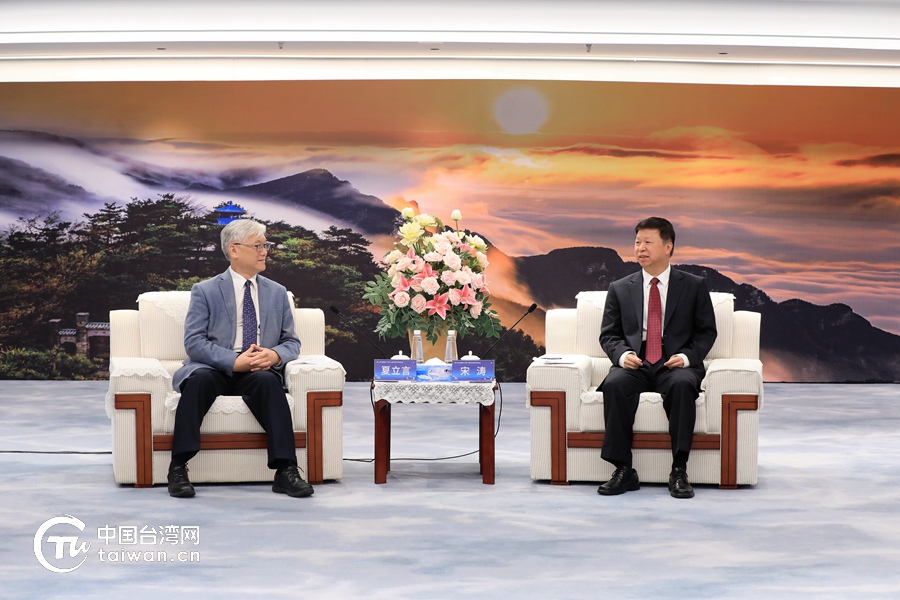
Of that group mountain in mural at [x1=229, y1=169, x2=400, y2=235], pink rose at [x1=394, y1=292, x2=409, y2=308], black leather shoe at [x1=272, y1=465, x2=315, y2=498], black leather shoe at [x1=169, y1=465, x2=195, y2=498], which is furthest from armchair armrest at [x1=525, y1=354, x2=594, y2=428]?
mountain in mural at [x1=229, y1=169, x2=400, y2=235]

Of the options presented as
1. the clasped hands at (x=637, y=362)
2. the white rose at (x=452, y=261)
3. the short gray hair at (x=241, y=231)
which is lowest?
the clasped hands at (x=637, y=362)

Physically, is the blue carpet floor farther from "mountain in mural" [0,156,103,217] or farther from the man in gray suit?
"mountain in mural" [0,156,103,217]

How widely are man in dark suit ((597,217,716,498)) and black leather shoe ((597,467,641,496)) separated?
1cm

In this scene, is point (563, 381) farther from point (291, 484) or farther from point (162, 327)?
point (162, 327)

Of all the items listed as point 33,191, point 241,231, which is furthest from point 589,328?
point 33,191

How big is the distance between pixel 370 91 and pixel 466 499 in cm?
560

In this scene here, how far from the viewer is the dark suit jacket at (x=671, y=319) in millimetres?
4969

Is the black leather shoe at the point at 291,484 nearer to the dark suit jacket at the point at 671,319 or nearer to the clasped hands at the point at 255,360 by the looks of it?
the clasped hands at the point at 255,360

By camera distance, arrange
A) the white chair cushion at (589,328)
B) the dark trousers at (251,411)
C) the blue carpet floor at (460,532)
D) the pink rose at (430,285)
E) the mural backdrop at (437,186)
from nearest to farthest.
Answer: the blue carpet floor at (460,532)
the dark trousers at (251,411)
the pink rose at (430,285)
the white chair cushion at (589,328)
the mural backdrop at (437,186)

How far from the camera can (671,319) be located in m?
4.99

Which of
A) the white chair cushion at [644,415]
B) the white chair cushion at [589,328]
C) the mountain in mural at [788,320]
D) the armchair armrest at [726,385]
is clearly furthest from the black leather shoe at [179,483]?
the mountain in mural at [788,320]

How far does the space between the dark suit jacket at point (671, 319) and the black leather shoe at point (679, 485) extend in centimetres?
57

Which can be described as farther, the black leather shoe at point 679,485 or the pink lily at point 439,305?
the pink lily at point 439,305

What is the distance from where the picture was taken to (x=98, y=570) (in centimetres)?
335
